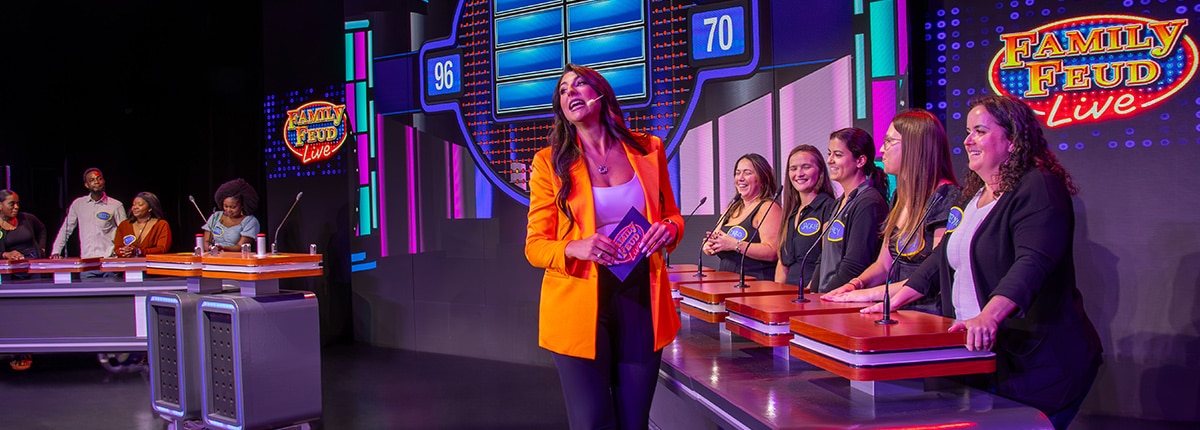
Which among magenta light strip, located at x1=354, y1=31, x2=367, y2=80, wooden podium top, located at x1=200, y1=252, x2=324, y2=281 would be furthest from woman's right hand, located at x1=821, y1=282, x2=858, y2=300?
magenta light strip, located at x1=354, y1=31, x2=367, y2=80

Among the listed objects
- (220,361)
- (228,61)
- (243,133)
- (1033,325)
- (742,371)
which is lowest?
(220,361)

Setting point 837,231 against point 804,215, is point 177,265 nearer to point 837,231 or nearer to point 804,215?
point 804,215

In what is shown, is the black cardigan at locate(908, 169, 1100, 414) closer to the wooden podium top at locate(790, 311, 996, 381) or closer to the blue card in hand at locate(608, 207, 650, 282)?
the wooden podium top at locate(790, 311, 996, 381)

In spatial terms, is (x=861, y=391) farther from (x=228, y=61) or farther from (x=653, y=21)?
(x=228, y=61)

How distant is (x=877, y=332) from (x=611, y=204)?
0.66 metres

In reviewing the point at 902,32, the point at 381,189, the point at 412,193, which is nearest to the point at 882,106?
the point at 902,32

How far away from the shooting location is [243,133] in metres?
8.45

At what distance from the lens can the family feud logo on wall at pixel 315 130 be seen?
704cm

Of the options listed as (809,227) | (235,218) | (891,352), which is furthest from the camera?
(235,218)

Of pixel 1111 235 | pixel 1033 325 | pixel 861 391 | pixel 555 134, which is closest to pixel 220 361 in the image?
pixel 555 134

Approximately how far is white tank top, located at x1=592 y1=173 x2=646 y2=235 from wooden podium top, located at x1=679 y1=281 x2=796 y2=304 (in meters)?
0.59

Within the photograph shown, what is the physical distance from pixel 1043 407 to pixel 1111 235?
2539mm

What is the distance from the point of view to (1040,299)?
189 cm

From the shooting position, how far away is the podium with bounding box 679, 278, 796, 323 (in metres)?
2.44
